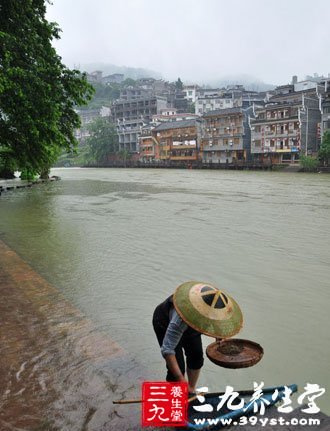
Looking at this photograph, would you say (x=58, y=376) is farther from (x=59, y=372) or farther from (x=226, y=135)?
(x=226, y=135)

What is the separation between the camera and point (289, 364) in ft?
18.1

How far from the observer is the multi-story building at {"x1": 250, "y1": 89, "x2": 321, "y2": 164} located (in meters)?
58.7

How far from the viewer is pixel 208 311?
3.34 meters

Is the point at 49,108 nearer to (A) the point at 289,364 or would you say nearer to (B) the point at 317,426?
(A) the point at 289,364

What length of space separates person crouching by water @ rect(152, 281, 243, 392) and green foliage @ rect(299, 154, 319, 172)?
54.0 metres

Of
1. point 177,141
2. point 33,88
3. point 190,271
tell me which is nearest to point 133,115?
point 177,141

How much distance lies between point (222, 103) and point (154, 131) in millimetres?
17939

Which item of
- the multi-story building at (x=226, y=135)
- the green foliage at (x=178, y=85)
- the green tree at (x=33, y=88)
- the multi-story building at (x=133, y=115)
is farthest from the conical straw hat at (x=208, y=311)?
the green foliage at (x=178, y=85)

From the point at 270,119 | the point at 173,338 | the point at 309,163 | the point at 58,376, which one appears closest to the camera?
the point at 173,338

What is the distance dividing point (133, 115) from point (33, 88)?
288 feet

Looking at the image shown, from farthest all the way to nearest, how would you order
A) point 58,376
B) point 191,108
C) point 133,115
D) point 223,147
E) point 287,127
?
point 191,108 → point 133,115 → point 223,147 → point 287,127 → point 58,376

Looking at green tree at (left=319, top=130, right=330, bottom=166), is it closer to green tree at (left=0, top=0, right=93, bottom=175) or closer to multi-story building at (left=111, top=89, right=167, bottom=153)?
green tree at (left=0, top=0, right=93, bottom=175)

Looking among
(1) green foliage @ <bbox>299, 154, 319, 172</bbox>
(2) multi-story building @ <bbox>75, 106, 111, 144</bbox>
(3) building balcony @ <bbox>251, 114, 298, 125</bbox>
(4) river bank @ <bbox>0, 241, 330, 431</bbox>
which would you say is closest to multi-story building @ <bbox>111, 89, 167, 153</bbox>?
(2) multi-story building @ <bbox>75, 106, 111, 144</bbox>

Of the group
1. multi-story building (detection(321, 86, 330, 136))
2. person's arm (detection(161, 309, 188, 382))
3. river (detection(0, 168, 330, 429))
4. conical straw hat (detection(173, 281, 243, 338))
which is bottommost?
river (detection(0, 168, 330, 429))
